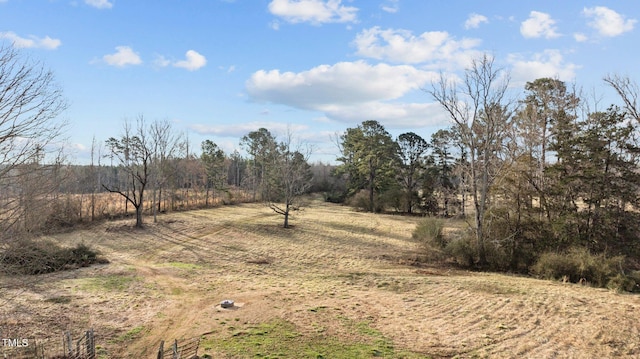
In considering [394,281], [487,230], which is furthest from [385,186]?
[394,281]

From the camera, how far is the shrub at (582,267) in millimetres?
14805

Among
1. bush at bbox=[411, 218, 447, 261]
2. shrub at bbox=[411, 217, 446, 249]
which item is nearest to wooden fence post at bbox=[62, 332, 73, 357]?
bush at bbox=[411, 218, 447, 261]

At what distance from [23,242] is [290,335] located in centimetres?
658

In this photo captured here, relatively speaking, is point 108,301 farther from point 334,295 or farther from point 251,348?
point 334,295

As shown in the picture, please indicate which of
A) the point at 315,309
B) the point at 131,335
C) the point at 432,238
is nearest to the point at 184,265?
the point at 131,335

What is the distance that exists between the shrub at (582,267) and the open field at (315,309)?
3.96 ft

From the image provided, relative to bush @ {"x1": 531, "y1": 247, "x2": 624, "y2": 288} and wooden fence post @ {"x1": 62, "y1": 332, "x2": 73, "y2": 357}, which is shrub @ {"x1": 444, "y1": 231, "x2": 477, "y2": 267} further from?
wooden fence post @ {"x1": 62, "y1": 332, "x2": 73, "y2": 357}

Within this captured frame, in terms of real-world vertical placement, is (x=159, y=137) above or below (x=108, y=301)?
above

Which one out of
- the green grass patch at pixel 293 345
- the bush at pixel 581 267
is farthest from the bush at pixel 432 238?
the green grass patch at pixel 293 345

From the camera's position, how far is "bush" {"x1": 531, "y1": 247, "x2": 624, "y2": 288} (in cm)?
1480

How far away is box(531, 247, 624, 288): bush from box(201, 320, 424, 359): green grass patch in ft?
34.4

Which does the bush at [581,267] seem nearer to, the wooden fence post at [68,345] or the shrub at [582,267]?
the shrub at [582,267]

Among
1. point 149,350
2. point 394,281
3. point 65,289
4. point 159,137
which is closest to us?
point 149,350

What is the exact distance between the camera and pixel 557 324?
1012 centimetres
